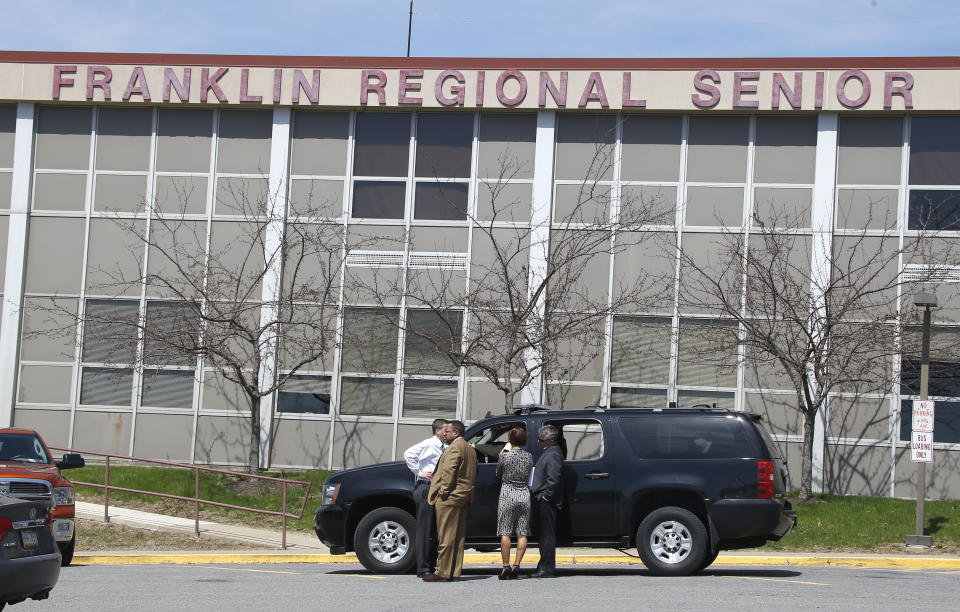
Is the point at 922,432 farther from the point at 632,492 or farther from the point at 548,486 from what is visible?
the point at 548,486

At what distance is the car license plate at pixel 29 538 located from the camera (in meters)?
8.20

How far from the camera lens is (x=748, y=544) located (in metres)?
12.3

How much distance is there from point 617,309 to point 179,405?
29.2 ft

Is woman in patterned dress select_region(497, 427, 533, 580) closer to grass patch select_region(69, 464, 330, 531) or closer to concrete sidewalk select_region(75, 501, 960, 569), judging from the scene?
concrete sidewalk select_region(75, 501, 960, 569)

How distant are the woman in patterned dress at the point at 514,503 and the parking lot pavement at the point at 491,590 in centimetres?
37

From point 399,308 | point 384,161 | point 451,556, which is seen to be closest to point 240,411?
point 399,308

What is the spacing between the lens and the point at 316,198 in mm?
22938

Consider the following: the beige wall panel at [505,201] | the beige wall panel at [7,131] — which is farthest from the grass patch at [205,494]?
the beige wall panel at [7,131]

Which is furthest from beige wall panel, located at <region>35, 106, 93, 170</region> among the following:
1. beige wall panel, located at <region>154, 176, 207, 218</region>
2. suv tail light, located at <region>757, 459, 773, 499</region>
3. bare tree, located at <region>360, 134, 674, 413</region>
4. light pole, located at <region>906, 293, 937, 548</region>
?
suv tail light, located at <region>757, 459, 773, 499</region>

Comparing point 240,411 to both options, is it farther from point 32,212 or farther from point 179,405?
point 32,212

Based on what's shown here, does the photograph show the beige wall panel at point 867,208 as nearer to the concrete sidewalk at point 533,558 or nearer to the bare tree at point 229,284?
the concrete sidewalk at point 533,558

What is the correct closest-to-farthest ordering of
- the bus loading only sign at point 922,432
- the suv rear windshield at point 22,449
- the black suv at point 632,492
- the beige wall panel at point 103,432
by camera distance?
1. the black suv at point 632,492
2. the suv rear windshield at point 22,449
3. the bus loading only sign at point 922,432
4. the beige wall panel at point 103,432

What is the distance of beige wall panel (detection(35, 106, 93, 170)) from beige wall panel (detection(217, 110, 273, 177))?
9.25 feet

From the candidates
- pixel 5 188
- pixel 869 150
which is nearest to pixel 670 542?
pixel 869 150
